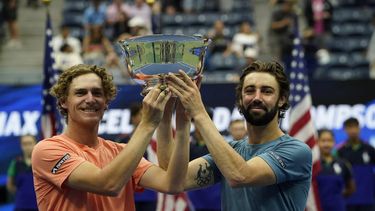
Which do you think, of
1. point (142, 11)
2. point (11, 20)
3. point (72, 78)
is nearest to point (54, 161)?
point (72, 78)

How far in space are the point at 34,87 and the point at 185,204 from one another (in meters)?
3.75

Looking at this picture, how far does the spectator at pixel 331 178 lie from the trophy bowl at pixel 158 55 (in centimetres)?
668

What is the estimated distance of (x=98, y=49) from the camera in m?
16.5

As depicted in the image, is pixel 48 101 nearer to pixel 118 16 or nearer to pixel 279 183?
pixel 118 16

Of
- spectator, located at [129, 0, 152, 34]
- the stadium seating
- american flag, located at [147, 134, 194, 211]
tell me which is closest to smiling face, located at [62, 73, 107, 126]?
american flag, located at [147, 134, 194, 211]

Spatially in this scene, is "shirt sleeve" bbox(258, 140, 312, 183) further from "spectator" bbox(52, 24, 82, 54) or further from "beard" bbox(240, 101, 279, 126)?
"spectator" bbox(52, 24, 82, 54)

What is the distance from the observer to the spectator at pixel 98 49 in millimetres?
15672

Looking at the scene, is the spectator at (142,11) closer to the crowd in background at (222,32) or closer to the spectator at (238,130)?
the crowd in background at (222,32)

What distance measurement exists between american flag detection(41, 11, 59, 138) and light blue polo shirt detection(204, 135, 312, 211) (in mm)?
6359

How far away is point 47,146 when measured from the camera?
5.43 m

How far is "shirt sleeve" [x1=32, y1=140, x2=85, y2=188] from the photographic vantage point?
530 cm

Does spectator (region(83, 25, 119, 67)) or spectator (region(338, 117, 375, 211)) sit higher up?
spectator (region(83, 25, 119, 67))

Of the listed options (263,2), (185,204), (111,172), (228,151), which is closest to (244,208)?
(228,151)

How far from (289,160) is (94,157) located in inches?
41.8
